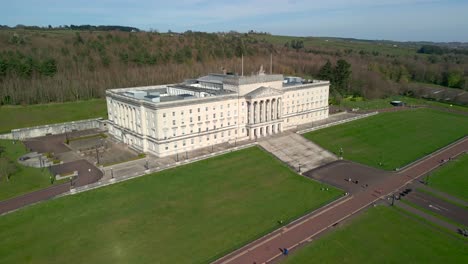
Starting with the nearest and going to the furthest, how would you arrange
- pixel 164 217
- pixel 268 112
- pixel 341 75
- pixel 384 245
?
pixel 384 245 → pixel 164 217 → pixel 268 112 → pixel 341 75

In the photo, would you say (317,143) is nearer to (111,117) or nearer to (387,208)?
(387,208)

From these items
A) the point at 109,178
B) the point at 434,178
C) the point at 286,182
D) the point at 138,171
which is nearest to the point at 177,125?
the point at 138,171

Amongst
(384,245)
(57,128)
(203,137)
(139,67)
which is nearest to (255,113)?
(203,137)

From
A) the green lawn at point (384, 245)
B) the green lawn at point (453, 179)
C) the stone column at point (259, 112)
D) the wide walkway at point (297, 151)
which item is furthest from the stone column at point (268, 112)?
the green lawn at point (384, 245)

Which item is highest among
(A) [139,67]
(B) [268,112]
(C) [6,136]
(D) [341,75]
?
(A) [139,67]

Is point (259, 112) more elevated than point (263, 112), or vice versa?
point (259, 112)

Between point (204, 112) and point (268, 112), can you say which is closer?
point (204, 112)

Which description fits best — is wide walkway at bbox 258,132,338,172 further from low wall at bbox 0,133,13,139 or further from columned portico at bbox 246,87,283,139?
low wall at bbox 0,133,13,139

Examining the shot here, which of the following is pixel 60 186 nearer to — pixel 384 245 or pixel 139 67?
pixel 384 245
